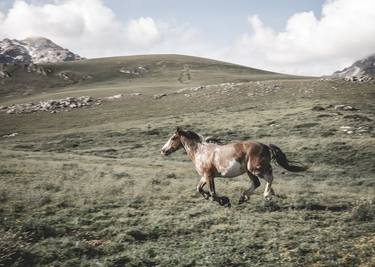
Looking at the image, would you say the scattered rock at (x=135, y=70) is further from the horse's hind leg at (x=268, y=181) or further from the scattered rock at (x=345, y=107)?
the horse's hind leg at (x=268, y=181)

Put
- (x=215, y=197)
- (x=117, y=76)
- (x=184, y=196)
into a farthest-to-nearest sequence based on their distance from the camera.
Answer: (x=117, y=76)
(x=184, y=196)
(x=215, y=197)

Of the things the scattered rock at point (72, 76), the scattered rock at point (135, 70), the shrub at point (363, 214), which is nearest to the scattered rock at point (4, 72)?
the scattered rock at point (72, 76)

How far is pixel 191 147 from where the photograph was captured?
16453 mm

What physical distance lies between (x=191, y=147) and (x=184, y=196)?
3337 mm

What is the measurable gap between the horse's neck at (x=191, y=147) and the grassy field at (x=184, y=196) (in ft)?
6.82

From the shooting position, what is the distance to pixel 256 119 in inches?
1950

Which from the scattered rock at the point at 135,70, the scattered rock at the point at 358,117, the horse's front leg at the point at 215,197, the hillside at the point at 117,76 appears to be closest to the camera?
the horse's front leg at the point at 215,197

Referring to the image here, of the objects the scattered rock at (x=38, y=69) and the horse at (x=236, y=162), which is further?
the scattered rock at (x=38, y=69)

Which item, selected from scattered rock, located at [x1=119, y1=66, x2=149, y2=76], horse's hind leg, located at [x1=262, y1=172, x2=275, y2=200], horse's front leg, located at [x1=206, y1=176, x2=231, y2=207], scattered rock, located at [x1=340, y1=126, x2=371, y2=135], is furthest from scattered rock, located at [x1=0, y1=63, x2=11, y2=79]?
horse's hind leg, located at [x1=262, y1=172, x2=275, y2=200]

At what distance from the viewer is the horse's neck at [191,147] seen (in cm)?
1627

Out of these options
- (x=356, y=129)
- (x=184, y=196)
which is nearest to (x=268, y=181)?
(x=184, y=196)

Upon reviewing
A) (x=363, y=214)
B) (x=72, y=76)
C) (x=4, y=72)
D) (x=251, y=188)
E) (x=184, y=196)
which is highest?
(x=4, y=72)

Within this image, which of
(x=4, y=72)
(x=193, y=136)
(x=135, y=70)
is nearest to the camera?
(x=193, y=136)

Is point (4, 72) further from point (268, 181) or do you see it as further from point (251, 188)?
point (268, 181)
